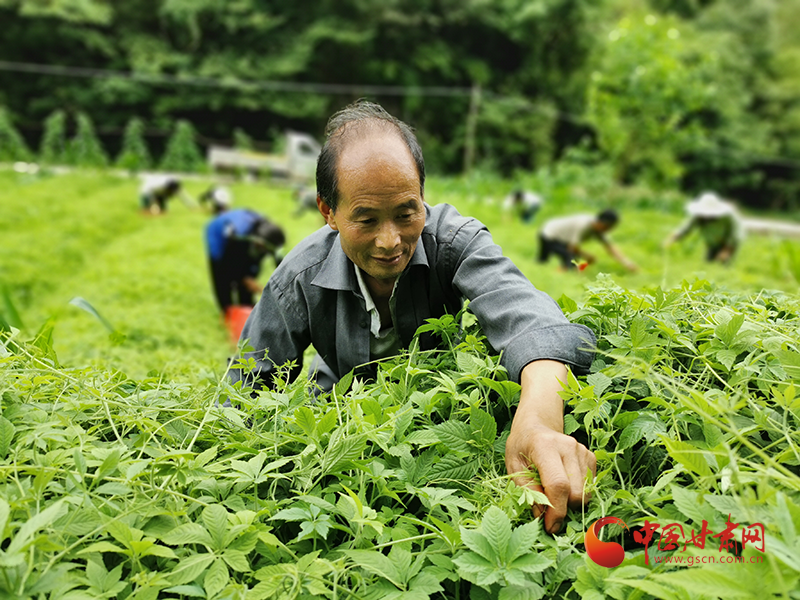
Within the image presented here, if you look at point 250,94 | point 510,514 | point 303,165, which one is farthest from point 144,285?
point 250,94

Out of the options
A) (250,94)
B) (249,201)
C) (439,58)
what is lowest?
(249,201)

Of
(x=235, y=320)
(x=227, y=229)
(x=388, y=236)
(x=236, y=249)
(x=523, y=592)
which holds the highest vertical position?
(x=388, y=236)

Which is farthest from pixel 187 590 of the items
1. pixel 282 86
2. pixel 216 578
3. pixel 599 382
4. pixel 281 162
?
pixel 282 86

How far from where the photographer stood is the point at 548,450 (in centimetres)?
95

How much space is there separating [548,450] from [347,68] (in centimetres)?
2378

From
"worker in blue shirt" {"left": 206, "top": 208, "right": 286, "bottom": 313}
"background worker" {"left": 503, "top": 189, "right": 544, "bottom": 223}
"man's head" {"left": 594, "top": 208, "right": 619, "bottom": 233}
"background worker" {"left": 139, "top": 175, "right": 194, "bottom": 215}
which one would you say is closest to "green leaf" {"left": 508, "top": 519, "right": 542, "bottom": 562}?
"worker in blue shirt" {"left": 206, "top": 208, "right": 286, "bottom": 313}

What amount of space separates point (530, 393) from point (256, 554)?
540 millimetres

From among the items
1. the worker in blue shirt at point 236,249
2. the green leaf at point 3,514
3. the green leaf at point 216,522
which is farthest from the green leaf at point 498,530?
the worker in blue shirt at point 236,249

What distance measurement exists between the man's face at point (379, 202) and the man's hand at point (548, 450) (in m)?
0.47

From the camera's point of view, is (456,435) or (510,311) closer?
(456,435)

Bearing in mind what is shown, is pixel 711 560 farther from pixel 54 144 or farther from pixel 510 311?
pixel 54 144

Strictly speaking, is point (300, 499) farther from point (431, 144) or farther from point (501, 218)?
point (431, 144)

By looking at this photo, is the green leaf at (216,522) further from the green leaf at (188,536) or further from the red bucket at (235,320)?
the red bucket at (235,320)

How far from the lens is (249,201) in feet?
44.3
